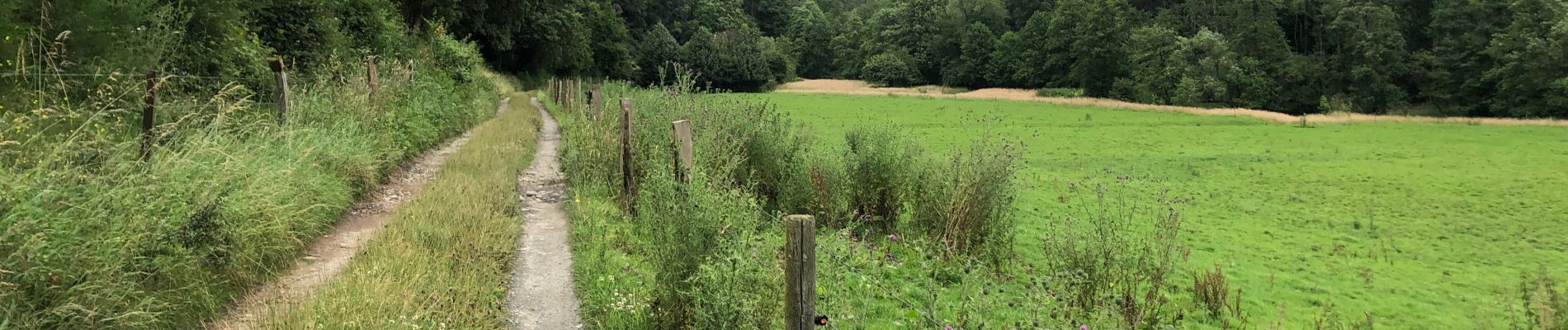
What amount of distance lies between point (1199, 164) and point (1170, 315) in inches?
600

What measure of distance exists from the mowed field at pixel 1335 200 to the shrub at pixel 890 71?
4912 cm

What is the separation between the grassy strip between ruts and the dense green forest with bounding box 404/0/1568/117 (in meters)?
21.9

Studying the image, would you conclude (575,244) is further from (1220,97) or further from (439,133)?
(1220,97)

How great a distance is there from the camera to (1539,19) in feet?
161

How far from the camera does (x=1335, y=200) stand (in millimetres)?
15430

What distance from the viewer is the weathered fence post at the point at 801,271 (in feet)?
10.0

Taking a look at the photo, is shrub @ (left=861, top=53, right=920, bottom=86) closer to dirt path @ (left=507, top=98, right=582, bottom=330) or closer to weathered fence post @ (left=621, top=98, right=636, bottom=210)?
dirt path @ (left=507, top=98, right=582, bottom=330)

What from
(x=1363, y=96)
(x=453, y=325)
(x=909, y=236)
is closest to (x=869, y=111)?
(x=909, y=236)

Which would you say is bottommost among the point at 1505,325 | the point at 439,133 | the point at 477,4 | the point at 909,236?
the point at 1505,325

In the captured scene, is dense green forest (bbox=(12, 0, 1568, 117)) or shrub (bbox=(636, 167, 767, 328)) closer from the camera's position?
shrub (bbox=(636, 167, 767, 328))

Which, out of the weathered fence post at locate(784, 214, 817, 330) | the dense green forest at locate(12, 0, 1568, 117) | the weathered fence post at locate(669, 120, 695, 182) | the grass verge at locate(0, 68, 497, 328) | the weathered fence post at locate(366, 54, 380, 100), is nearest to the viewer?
the weathered fence post at locate(784, 214, 817, 330)

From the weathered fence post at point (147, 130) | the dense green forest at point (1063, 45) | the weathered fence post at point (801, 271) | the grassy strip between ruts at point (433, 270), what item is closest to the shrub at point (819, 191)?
the grassy strip between ruts at point (433, 270)

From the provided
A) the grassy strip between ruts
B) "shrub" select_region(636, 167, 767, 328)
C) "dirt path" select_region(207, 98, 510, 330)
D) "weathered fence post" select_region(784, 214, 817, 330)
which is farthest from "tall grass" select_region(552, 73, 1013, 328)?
"dirt path" select_region(207, 98, 510, 330)

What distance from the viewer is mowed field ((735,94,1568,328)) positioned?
28.2 feet
